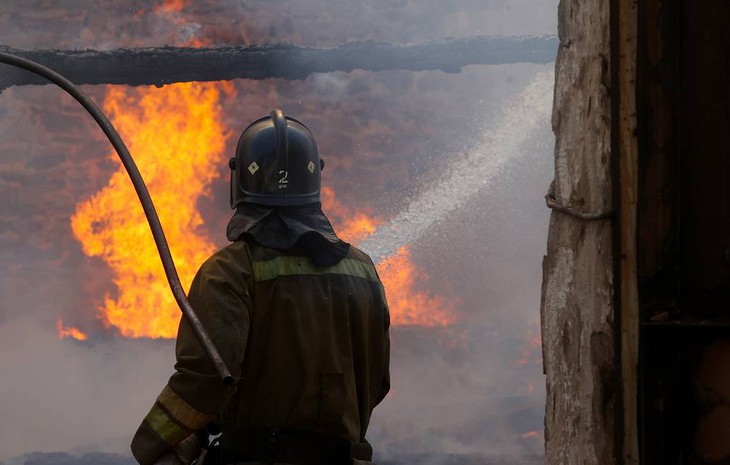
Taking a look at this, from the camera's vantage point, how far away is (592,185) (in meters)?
1.98

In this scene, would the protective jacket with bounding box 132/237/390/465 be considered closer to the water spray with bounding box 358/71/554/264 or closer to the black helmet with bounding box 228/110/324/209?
the black helmet with bounding box 228/110/324/209

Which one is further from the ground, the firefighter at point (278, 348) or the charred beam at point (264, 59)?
the charred beam at point (264, 59)

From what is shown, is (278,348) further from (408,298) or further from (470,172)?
(470,172)

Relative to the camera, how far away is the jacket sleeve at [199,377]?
2670mm

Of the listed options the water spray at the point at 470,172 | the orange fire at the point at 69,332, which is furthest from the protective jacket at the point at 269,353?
the orange fire at the point at 69,332

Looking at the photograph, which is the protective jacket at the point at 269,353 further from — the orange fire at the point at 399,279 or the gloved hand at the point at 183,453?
the orange fire at the point at 399,279

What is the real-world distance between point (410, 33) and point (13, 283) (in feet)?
13.1

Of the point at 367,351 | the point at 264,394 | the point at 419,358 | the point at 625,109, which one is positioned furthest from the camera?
the point at 419,358

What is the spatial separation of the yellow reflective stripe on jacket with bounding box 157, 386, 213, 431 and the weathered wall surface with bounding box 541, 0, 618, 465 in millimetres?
1024

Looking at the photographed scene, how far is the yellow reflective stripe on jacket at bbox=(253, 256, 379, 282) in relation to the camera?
9.31 feet

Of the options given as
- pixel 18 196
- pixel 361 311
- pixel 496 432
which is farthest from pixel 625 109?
pixel 18 196

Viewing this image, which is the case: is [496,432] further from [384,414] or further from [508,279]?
[508,279]

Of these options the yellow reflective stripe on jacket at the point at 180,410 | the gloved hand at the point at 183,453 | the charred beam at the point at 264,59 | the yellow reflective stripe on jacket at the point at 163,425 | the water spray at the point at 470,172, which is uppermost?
the charred beam at the point at 264,59

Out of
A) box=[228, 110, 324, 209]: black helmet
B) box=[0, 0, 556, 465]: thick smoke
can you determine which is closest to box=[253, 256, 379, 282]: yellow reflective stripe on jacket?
A: box=[228, 110, 324, 209]: black helmet
